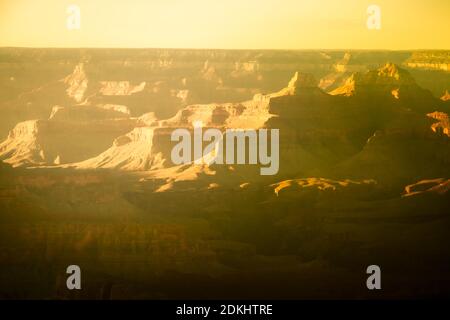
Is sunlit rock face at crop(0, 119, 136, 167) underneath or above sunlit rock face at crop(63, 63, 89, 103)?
underneath

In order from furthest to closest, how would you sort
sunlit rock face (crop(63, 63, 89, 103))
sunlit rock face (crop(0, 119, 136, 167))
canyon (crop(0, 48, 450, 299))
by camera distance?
sunlit rock face (crop(63, 63, 89, 103)) < sunlit rock face (crop(0, 119, 136, 167)) < canyon (crop(0, 48, 450, 299))

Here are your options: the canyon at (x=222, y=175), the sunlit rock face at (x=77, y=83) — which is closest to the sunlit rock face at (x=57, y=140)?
the canyon at (x=222, y=175)

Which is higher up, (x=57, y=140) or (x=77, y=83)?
(x=77, y=83)

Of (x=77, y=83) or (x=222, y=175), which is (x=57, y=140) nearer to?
(x=77, y=83)

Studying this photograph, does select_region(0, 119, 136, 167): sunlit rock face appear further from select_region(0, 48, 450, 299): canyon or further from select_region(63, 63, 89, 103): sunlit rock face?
select_region(63, 63, 89, 103): sunlit rock face

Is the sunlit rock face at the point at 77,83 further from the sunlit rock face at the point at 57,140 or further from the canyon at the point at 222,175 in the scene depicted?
the sunlit rock face at the point at 57,140

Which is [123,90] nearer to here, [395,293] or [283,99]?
[283,99]

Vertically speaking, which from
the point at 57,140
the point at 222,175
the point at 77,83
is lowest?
the point at 222,175

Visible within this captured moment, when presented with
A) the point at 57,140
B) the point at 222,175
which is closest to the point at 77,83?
the point at 57,140

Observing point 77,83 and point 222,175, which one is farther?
point 77,83

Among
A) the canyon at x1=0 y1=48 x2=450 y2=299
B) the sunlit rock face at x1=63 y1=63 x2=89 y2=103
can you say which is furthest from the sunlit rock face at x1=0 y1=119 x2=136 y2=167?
the sunlit rock face at x1=63 y1=63 x2=89 y2=103

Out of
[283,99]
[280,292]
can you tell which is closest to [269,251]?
[280,292]
